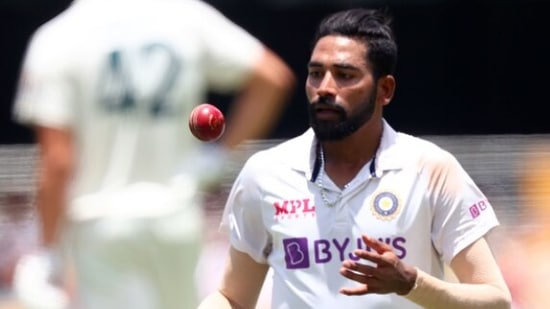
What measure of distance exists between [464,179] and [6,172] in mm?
3504

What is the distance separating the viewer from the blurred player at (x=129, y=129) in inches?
145

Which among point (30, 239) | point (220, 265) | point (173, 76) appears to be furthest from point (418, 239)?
point (30, 239)

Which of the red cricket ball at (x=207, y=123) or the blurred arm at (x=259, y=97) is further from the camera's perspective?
the blurred arm at (x=259, y=97)

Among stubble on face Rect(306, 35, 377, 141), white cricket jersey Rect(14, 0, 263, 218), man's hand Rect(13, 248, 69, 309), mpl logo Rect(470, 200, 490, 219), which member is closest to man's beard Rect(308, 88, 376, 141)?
stubble on face Rect(306, 35, 377, 141)

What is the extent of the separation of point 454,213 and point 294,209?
293 mm

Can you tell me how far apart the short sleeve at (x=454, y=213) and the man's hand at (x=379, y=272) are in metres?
0.22

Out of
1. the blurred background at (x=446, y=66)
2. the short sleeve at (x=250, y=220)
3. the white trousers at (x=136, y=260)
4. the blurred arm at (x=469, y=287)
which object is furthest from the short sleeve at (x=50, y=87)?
the blurred background at (x=446, y=66)

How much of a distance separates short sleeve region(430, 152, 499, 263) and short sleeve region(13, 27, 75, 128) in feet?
3.88

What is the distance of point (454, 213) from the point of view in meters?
2.77

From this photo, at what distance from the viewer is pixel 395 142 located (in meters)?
2.89

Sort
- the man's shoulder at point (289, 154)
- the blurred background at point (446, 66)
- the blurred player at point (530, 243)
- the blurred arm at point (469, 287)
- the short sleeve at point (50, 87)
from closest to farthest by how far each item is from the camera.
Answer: the blurred arm at point (469, 287), the man's shoulder at point (289, 154), the short sleeve at point (50, 87), the blurred player at point (530, 243), the blurred background at point (446, 66)

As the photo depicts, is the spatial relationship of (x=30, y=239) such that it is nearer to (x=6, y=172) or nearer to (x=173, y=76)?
(x=6, y=172)

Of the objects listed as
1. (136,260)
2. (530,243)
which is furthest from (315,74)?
(530,243)

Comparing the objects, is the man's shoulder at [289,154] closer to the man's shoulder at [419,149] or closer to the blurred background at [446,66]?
the man's shoulder at [419,149]
